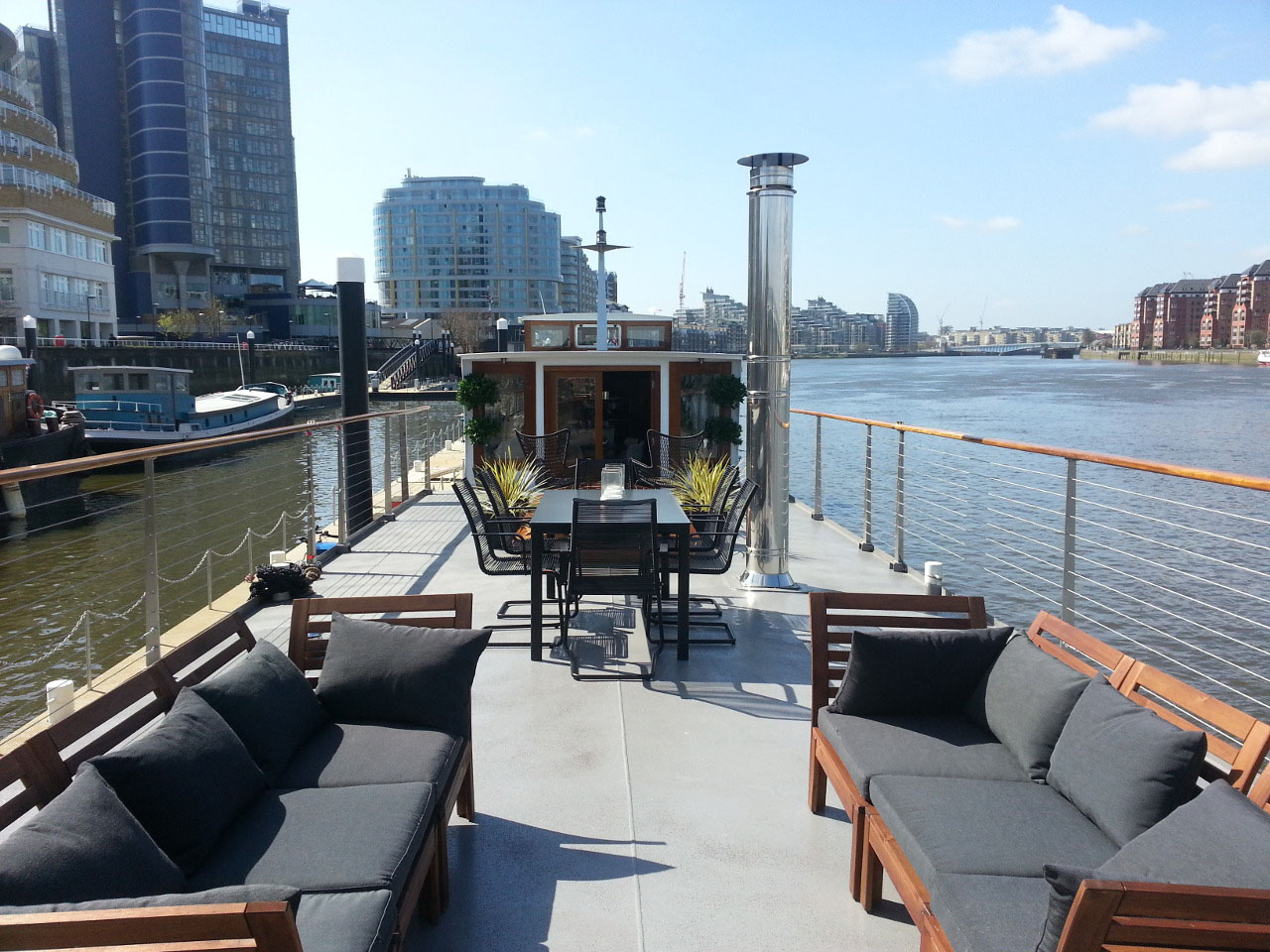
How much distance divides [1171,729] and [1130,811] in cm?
19

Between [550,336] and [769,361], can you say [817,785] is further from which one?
[550,336]

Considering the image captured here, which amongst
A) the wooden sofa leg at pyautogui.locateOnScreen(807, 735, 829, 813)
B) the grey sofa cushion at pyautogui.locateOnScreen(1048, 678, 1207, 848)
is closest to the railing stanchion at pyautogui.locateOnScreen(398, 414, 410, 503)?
the wooden sofa leg at pyautogui.locateOnScreen(807, 735, 829, 813)

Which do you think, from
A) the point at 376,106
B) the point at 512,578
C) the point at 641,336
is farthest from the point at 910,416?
the point at 512,578

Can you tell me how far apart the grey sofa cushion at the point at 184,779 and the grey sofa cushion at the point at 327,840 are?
0.19 feet

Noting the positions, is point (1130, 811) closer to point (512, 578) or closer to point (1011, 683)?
point (1011, 683)

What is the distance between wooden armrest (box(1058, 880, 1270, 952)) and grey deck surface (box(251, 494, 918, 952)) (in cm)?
96

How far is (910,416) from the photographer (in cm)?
3231

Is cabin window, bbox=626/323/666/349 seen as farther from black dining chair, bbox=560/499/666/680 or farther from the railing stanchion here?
black dining chair, bbox=560/499/666/680

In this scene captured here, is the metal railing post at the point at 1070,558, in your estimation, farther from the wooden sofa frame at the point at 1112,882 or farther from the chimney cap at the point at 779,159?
the chimney cap at the point at 779,159

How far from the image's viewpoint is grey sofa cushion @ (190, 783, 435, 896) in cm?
174

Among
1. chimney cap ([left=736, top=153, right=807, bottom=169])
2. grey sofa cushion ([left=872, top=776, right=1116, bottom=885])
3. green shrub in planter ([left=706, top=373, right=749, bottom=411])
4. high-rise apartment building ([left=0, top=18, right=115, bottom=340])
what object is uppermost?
high-rise apartment building ([left=0, top=18, right=115, bottom=340])

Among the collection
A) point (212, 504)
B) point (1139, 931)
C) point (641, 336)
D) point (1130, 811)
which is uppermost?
point (641, 336)

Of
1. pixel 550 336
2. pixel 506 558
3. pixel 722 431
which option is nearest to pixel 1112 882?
pixel 506 558

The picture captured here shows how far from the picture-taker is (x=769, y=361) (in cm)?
541
